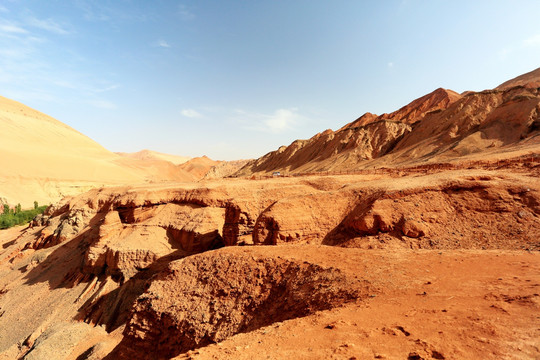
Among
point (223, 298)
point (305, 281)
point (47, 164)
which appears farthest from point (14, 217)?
point (305, 281)

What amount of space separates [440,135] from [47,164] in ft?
213

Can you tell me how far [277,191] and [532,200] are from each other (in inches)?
380

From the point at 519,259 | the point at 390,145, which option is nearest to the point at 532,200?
the point at 519,259

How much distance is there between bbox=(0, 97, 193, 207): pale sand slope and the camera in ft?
141

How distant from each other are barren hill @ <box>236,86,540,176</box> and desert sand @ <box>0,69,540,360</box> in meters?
10.7

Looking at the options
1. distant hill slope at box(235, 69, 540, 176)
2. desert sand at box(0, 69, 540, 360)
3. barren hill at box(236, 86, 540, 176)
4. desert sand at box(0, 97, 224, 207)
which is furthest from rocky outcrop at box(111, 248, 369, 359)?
desert sand at box(0, 97, 224, 207)

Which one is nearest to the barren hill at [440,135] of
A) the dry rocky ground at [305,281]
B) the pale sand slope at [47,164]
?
the dry rocky ground at [305,281]

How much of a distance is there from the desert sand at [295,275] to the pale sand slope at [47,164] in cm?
3062

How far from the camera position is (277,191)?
1434 centimetres

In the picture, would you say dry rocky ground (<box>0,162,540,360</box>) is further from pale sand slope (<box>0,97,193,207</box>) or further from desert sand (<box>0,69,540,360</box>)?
pale sand slope (<box>0,97,193,207</box>)

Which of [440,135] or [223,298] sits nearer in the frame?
[223,298]

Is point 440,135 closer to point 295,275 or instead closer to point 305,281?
point 295,275

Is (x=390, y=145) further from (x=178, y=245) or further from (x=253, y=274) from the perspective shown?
(x=253, y=274)

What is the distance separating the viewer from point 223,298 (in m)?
6.41
